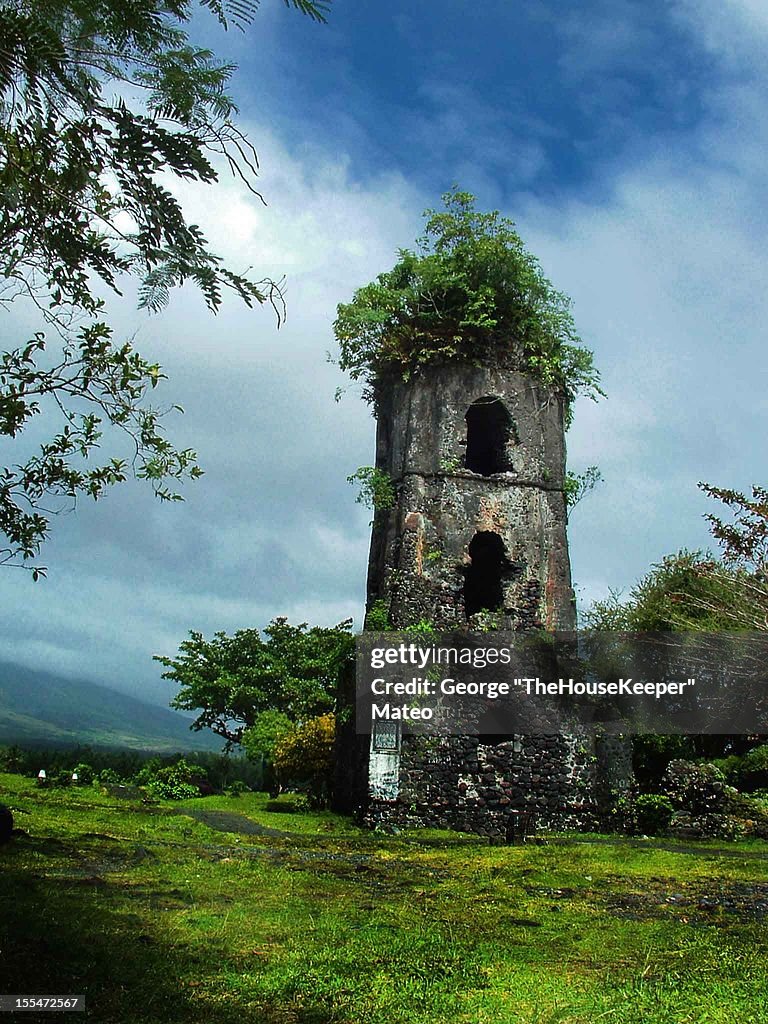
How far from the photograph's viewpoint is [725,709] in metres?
20.3

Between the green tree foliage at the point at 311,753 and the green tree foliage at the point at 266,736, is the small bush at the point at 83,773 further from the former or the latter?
the green tree foliage at the point at 311,753

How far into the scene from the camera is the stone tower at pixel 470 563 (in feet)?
45.3

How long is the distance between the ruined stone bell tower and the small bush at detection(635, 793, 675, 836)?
3.30 meters

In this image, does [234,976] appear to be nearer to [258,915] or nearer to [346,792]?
[258,915]

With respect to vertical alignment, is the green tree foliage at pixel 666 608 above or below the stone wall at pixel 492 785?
above

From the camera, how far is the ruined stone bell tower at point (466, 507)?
1512 cm

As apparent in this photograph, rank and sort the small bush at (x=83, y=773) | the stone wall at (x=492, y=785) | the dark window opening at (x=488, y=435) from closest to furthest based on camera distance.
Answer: the stone wall at (x=492, y=785)
the dark window opening at (x=488, y=435)
the small bush at (x=83, y=773)

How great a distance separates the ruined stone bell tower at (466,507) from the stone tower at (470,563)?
0.02m

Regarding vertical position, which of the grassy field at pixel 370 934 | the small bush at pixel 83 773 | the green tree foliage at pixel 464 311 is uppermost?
the green tree foliage at pixel 464 311

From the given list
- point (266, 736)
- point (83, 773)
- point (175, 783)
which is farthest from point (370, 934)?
point (83, 773)

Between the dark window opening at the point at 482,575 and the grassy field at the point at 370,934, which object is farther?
the dark window opening at the point at 482,575

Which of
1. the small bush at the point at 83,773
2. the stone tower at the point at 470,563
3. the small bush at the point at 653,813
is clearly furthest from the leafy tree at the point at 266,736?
the small bush at the point at 653,813

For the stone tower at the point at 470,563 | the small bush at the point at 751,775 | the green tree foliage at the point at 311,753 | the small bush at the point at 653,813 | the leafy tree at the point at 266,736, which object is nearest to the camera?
the stone tower at the point at 470,563

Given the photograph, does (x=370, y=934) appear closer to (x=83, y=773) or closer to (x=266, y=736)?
(x=266, y=736)
